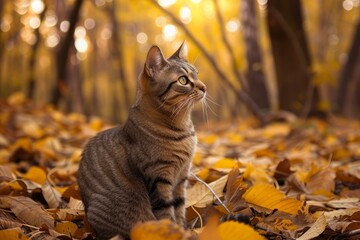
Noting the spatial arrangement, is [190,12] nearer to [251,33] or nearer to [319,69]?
[251,33]

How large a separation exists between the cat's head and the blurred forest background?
0.19 metres

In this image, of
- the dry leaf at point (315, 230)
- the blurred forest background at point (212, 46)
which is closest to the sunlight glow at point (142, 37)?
the blurred forest background at point (212, 46)

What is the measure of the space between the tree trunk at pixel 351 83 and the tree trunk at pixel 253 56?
4.61 metres

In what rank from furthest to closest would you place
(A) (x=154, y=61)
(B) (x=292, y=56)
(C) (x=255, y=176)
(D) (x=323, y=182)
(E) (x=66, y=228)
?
(B) (x=292, y=56) < (C) (x=255, y=176) < (D) (x=323, y=182) < (A) (x=154, y=61) < (E) (x=66, y=228)

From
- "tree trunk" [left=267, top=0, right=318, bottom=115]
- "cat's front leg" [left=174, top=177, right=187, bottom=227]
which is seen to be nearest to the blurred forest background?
"tree trunk" [left=267, top=0, right=318, bottom=115]

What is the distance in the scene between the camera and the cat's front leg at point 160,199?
2.22m

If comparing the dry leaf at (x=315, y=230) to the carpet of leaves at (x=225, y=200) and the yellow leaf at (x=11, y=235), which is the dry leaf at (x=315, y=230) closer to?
the carpet of leaves at (x=225, y=200)

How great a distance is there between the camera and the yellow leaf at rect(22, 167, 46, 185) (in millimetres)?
2832

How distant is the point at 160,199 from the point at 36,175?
1079 millimetres

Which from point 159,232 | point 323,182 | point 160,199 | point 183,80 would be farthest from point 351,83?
point 159,232

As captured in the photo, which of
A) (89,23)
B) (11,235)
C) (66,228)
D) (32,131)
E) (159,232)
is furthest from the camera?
(89,23)

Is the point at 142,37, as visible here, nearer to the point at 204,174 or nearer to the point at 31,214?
the point at 204,174

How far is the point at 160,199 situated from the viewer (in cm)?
222

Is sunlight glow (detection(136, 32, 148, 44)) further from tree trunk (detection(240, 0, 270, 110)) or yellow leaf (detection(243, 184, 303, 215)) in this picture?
yellow leaf (detection(243, 184, 303, 215))
